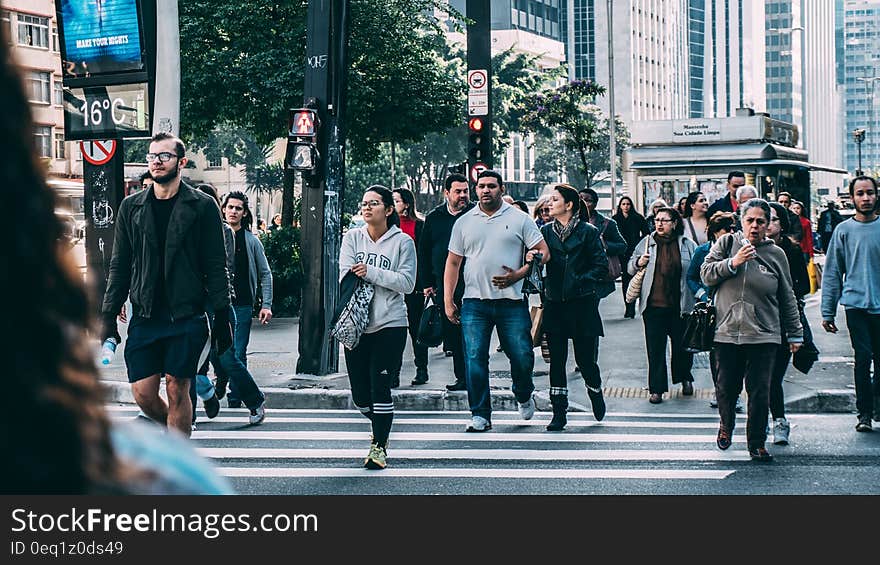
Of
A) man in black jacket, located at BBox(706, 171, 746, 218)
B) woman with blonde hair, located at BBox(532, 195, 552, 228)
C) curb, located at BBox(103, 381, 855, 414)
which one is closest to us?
curb, located at BBox(103, 381, 855, 414)

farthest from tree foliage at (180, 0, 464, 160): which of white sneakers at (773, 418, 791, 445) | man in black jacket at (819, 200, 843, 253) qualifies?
white sneakers at (773, 418, 791, 445)

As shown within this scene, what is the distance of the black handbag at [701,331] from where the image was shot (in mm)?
8609

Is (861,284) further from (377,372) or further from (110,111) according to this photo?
(110,111)

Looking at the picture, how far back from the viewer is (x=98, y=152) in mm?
11914

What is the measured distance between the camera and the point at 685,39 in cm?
17875

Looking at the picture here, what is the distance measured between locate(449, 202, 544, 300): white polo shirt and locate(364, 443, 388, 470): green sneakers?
70.6 inches

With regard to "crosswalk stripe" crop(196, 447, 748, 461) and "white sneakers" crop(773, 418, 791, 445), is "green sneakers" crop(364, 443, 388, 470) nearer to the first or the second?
"crosswalk stripe" crop(196, 447, 748, 461)

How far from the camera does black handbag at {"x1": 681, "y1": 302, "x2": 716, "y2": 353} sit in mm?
8609

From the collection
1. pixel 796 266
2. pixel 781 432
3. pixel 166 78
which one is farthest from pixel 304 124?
pixel 781 432

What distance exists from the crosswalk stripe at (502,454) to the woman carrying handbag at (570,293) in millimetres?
1088

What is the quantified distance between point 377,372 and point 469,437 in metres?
1.63

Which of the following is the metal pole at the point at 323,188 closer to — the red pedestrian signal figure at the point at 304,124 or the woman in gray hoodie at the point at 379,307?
the red pedestrian signal figure at the point at 304,124
